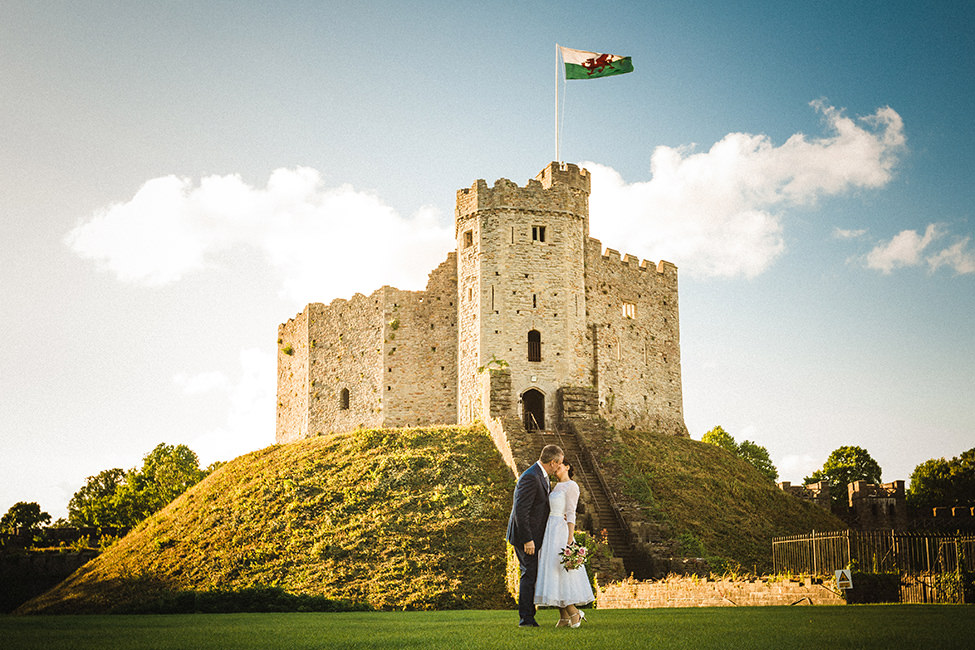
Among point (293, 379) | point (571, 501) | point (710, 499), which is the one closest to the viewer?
point (571, 501)

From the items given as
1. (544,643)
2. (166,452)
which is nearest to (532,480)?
(544,643)

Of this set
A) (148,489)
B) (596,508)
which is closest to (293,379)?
(148,489)

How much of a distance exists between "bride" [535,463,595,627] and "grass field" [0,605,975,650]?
11.6 inches

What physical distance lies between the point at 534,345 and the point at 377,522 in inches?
498

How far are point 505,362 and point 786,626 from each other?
26280 millimetres

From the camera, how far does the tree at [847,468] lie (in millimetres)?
62625

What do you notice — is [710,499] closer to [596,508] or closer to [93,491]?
[596,508]

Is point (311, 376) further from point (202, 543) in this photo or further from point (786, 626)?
point (786, 626)

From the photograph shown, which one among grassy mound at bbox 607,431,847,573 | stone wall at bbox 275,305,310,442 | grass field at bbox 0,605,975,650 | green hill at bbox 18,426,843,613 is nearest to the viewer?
grass field at bbox 0,605,975,650

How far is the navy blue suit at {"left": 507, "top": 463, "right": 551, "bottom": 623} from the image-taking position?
10727 mm

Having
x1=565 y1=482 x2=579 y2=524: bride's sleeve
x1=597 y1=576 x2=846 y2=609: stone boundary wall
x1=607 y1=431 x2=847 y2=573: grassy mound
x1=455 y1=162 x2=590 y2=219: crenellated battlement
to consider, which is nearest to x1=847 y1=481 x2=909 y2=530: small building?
x1=607 y1=431 x2=847 y2=573: grassy mound

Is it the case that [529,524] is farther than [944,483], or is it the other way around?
[944,483]

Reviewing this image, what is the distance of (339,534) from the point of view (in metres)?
25.9

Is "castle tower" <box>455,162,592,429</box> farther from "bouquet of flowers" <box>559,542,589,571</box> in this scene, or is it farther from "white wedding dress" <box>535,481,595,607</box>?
"bouquet of flowers" <box>559,542,589,571</box>
